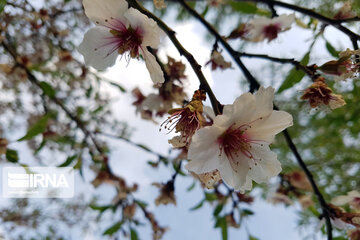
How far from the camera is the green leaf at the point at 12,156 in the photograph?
1.01 m

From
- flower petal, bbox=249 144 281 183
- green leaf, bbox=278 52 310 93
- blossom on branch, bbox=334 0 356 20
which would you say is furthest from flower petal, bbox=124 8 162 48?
blossom on branch, bbox=334 0 356 20

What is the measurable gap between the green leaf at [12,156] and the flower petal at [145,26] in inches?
26.3

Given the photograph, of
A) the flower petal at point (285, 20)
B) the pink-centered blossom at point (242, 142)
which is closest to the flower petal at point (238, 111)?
the pink-centered blossom at point (242, 142)

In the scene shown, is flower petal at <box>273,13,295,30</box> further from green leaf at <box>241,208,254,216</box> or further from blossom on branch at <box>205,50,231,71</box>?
green leaf at <box>241,208,254,216</box>

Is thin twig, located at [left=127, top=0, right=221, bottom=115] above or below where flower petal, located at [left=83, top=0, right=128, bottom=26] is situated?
below

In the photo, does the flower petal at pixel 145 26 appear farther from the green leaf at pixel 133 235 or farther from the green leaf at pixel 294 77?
the green leaf at pixel 133 235

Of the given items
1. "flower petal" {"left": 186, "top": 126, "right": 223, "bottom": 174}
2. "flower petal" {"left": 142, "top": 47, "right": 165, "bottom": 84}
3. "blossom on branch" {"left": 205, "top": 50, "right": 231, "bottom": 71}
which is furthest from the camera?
"blossom on branch" {"left": 205, "top": 50, "right": 231, "bottom": 71}

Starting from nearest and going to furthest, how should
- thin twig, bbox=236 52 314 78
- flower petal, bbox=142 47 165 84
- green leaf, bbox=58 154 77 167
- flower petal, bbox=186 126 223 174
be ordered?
flower petal, bbox=186 126 223 174 < flower petal, bbox=142 47 165 84 < thin twig, bbox=236 52 314 78 < green leaf, bbox=58 154 77 167

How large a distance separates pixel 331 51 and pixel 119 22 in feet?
2.62

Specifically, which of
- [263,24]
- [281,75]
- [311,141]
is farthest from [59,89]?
[311,141]

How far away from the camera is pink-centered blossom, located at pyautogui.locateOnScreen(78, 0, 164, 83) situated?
0.60m

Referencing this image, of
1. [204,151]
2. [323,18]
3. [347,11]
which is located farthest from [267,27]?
[204,151]

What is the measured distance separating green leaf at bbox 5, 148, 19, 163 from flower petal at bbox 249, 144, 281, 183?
812 millimetres

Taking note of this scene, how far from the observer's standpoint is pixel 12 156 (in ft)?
3.39
